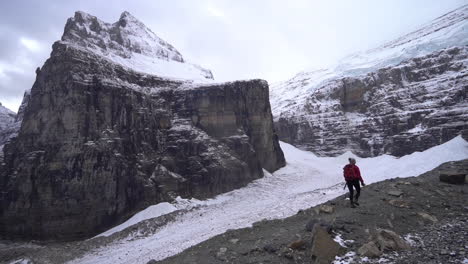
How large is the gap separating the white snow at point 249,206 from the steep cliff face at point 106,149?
339 cm

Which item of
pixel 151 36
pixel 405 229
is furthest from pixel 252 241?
pixel 151 36

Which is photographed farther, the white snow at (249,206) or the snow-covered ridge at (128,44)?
the snow-covered ridge at (128,44)

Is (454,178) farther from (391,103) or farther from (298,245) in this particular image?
(391,103)

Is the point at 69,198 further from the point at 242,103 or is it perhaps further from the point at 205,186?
the point at 242,103

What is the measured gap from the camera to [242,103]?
4003 cm

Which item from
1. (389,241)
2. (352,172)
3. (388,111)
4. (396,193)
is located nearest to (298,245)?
(389,241)

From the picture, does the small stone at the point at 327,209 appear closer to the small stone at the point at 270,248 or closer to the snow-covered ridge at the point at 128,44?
the small stone at the point at 270,248

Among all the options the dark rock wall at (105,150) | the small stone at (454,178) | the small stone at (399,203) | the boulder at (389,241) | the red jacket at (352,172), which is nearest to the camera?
the boulder at (389,241)

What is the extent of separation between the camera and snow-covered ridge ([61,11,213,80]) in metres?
39.6

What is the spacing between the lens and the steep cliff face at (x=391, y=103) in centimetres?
4938

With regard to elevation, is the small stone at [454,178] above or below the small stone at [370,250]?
below

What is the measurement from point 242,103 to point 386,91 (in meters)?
35.1

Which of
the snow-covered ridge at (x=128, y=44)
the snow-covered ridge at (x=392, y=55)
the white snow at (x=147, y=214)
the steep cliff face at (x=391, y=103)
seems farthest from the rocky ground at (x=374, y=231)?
the snow-covered ridge at (x=392, y=55)

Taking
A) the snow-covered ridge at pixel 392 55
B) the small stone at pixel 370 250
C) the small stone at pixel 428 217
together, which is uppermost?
the snow-covered ridge at pixel 392 55
